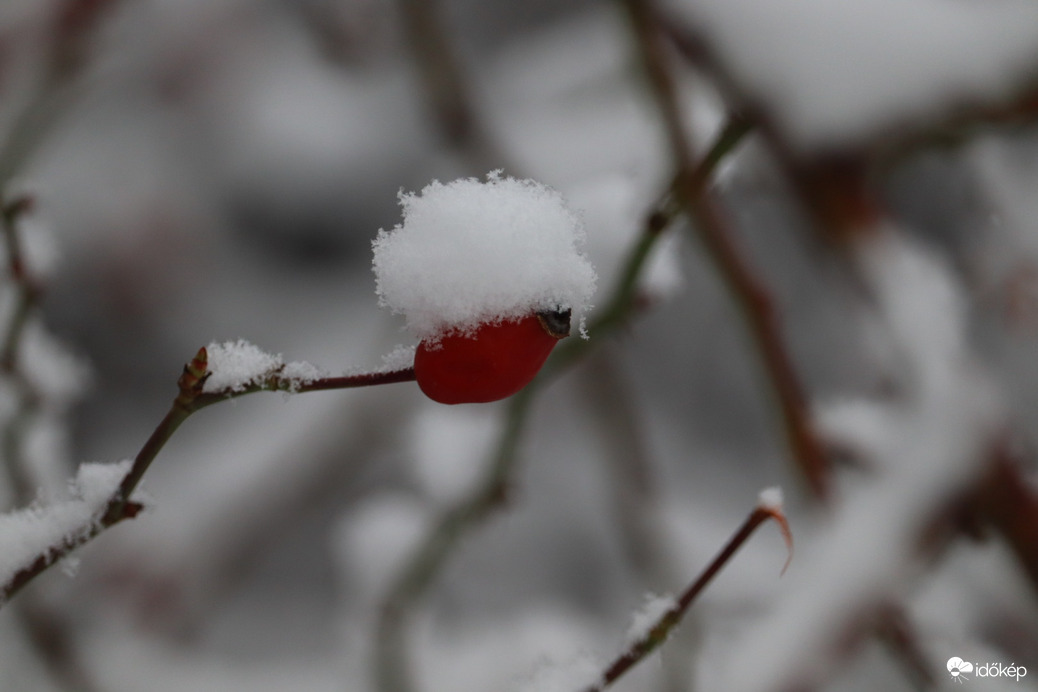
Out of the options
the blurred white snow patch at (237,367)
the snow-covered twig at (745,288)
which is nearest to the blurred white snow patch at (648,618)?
the blurred white snow patch at (237,367)

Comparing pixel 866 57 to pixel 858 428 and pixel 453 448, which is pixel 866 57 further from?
pixel 453 448

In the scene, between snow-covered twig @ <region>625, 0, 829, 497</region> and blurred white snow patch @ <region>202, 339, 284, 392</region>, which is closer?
blurred white snow patch @ <region>202, 339, 284, 392</region>

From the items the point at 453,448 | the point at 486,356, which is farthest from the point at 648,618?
the point at 453,448

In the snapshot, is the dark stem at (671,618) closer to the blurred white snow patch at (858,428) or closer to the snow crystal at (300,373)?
the snow crystal at (300,373)

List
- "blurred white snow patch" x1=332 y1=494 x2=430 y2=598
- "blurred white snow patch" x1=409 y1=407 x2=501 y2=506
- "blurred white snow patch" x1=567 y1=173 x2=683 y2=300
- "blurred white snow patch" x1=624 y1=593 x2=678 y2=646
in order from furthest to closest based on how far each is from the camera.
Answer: "blurred white snow patch" x1=332 y1=494 x2=430 y2=598, "blurred white snow patch" x1=409 y1=407 x2=501 y2=506, "blurred white snow patch" x1=567 y1=173 x2=683 y2=300, "blurred white snow patch" x1=624 y1=593 x2=678 y2=646

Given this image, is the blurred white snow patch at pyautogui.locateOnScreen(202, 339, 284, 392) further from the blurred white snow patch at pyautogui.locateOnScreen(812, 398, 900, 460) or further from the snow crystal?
the blurred white snow patch at pyautogui.locateOnScreen(812, 398, 900, 460)

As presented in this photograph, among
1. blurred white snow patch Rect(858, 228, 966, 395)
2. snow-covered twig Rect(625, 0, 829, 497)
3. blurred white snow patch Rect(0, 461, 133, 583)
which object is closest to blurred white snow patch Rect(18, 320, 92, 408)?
blurred white snow patch Rect(0, 461, 133, 583)

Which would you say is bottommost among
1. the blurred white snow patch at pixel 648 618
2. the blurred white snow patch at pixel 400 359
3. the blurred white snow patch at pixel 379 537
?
the blurred white snow patch at pixel 648 618

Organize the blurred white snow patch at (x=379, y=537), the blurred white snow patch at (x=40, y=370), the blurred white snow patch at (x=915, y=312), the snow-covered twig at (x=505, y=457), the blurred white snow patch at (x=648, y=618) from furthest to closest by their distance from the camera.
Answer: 1. the blurred white snow patch at (x=379, y=537)
2. the blurred white snow patch at (x=915, y=312)
3. the blurred white snow patch at (x=40, y=370)
4. the snow-covered twig at (x=505, y=457)
5. the blurred white snow patch at (x=648, y=618)

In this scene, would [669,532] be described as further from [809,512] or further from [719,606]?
[809,512]
